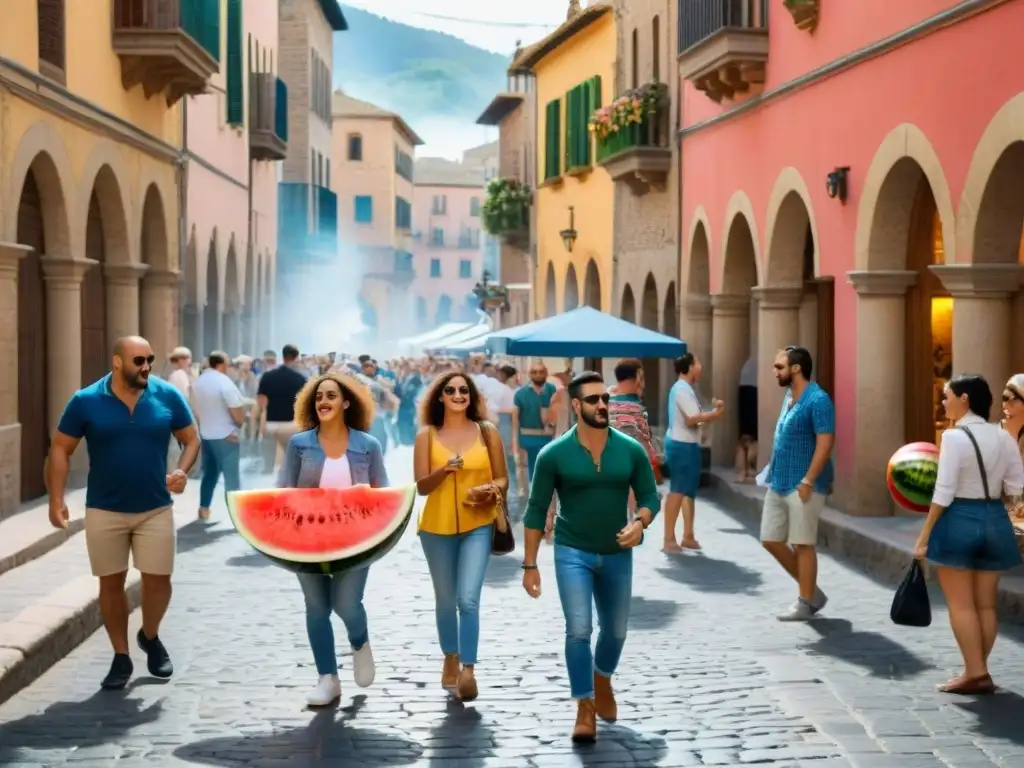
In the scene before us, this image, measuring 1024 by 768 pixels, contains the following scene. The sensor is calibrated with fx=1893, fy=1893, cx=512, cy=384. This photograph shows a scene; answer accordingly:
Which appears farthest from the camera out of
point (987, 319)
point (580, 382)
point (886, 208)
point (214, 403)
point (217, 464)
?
point (217, 464)

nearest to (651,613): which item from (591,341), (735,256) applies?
(591,341)

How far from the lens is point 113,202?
69.4ft

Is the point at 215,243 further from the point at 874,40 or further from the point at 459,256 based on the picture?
the point at 459,256

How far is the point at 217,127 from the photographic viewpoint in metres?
30.8

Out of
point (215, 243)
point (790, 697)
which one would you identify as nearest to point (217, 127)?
point (215, 243)

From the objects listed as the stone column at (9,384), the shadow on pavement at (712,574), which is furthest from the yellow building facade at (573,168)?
the shadow on pavement at (712,574)

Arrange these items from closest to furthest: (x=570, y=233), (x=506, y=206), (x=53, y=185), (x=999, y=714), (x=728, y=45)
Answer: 1. (x=999, y=714)
2. (x=53, y=185)
3. (x=728, y=45)
4. (x=570, y=233)
5. (x=506, y=206)

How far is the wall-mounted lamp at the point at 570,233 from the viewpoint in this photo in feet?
119

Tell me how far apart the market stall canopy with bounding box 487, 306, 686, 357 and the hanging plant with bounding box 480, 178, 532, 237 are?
22.7m

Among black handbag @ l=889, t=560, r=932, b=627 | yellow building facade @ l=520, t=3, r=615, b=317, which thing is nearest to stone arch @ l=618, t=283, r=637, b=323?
yellow building facade @ l=520, t=3, r=615, b=317

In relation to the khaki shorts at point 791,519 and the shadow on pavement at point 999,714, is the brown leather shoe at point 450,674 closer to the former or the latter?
the shadow on pavement at point 999,714

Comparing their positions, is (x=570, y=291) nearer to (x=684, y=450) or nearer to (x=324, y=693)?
(x=684, y=450)

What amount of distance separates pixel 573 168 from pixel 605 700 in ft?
89.9

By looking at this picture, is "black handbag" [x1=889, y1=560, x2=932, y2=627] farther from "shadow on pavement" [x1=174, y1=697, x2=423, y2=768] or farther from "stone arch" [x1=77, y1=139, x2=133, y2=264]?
"stone arch" [x1=77, y1=139, x2=133, y2=264]
